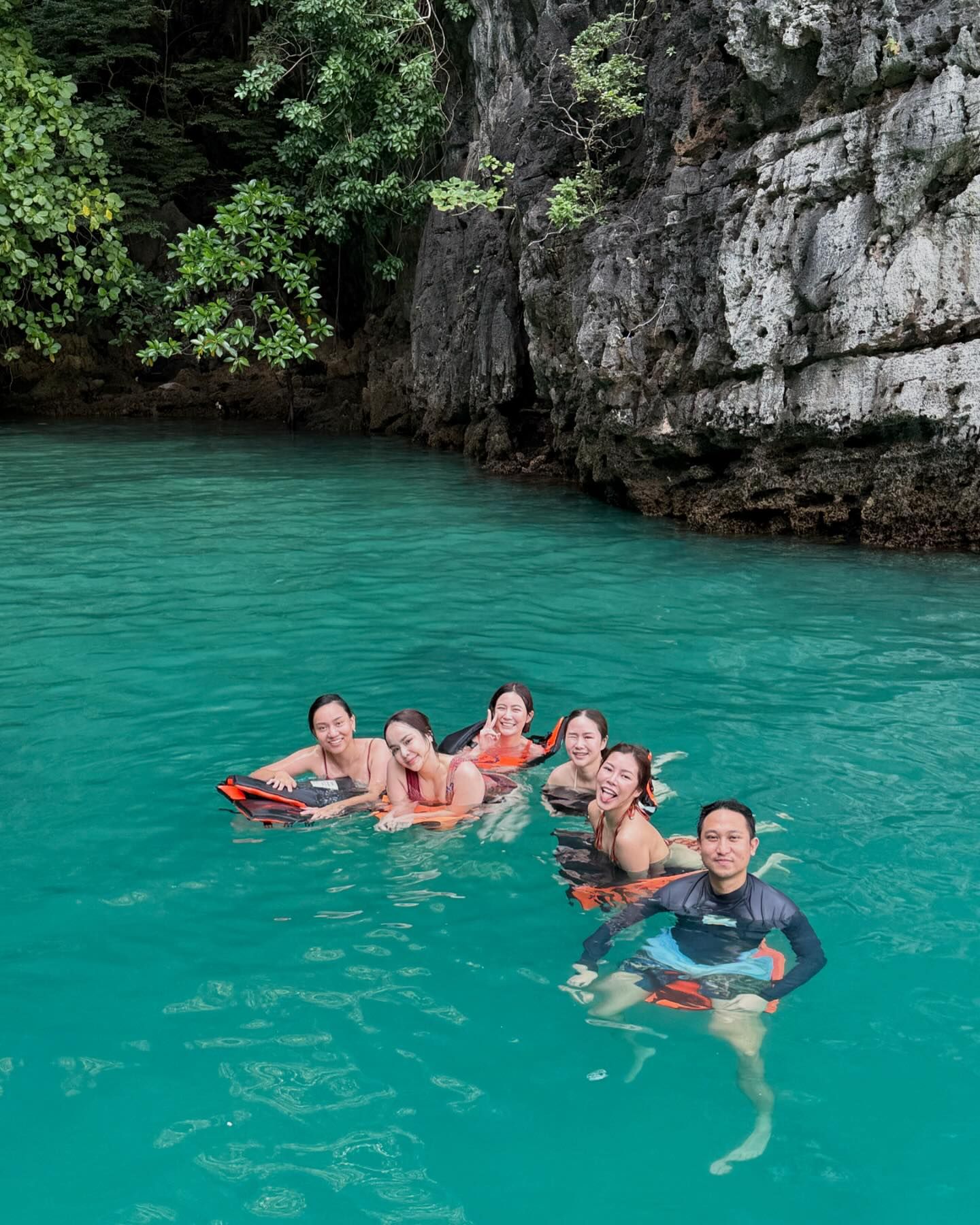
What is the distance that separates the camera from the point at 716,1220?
3.88 metres

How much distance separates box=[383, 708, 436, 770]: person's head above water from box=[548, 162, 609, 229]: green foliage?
1251 centimetres

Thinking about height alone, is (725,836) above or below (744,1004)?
above

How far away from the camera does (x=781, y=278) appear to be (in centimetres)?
1423

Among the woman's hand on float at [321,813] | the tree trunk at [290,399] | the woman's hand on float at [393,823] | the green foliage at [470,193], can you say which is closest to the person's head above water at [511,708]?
the woman's hand on float at [393,823]

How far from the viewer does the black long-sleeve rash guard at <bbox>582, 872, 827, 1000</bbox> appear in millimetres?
4953

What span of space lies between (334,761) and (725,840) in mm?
3152

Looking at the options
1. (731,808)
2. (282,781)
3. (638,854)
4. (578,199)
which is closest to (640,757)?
(638,854)

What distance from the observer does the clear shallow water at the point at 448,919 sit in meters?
4.13

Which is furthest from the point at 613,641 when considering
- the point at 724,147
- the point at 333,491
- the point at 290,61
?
the point at 290,61

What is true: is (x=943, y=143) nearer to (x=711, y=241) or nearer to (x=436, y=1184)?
(x=711, y=241)

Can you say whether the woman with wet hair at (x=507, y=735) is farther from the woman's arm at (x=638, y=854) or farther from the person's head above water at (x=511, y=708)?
the woman's arm at (x=638, y=854)

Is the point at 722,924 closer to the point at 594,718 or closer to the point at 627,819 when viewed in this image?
the point at 627,819

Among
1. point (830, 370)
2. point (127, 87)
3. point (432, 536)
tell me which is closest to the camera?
point (830, 370)

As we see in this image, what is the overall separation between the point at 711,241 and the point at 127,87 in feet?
74.0
